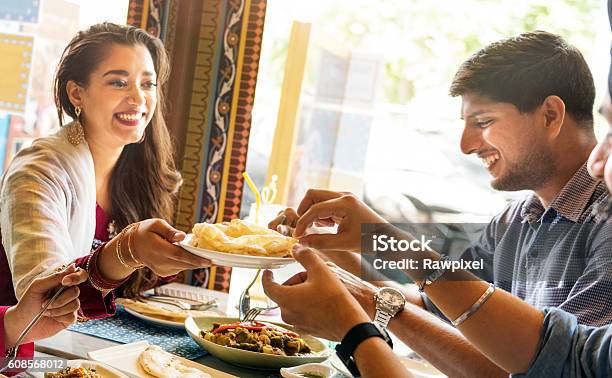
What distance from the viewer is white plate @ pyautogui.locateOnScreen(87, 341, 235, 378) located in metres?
1.40

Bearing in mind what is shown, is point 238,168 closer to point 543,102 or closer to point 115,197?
point 115,197

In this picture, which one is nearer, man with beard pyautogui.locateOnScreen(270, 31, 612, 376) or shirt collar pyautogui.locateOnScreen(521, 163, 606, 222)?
man with beard pyautogui.locateOnScreen(270, 31, 612, 376)

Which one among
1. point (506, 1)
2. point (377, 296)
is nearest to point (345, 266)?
point (377, 296)

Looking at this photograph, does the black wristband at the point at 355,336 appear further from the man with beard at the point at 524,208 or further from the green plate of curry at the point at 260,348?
the green plate of curry at the point at 260,348

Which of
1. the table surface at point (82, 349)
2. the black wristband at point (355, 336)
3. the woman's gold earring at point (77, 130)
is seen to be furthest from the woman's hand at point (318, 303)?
the woman's gold earring at point (77, 130)

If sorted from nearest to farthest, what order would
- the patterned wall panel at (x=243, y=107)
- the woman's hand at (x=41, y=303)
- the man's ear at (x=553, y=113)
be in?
1. the woman's hand at (x=41, y=303)
2. the man's ear at (x=553, y=113)
3. the patterned wall panel at (x=243, y=107)

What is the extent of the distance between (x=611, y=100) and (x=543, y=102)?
99 cm

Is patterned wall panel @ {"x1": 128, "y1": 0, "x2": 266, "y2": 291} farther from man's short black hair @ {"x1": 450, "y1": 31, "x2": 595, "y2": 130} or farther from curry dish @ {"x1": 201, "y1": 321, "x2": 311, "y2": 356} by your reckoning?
curry dish @ {"x1": 201, "y1": 321, "x2": 311, "y2": 356}

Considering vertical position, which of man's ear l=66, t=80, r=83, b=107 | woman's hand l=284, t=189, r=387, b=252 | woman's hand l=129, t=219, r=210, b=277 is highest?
man's ear l=66, t=80, r=83, b=107

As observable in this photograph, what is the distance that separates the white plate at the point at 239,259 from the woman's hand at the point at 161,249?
0.10 metres

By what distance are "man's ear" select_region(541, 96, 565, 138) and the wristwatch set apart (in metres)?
0.81

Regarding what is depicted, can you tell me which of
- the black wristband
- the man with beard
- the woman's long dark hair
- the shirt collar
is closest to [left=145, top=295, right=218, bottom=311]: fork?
the woman's long dark hair

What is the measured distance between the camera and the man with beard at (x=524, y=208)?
159 cm

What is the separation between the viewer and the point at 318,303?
1.27 m
